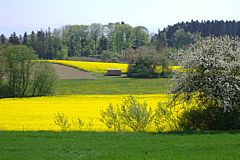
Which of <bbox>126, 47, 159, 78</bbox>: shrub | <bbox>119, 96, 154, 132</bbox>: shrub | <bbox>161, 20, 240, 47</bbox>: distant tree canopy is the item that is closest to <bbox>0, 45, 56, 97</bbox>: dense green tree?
<bbox>126, 47, 159, 78</bbox>: shrub

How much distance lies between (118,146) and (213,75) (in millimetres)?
7260

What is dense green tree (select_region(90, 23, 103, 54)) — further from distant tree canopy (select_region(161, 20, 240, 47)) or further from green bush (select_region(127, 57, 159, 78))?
green bush (select_region(127, 57, 159, 78))

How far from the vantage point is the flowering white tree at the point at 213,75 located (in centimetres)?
1911

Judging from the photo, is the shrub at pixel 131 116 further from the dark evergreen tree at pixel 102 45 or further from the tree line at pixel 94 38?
the dark evergreen tree at pixel 102 45

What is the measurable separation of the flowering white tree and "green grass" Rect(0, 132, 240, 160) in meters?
2.49

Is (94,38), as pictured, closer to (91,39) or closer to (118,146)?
(91,39)

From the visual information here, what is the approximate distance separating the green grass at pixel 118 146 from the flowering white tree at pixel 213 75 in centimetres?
249

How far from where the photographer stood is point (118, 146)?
45.2 feet

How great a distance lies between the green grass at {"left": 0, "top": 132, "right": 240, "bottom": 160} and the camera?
11.9m

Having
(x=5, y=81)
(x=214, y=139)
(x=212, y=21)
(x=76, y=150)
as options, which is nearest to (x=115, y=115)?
(x=214, y=139)

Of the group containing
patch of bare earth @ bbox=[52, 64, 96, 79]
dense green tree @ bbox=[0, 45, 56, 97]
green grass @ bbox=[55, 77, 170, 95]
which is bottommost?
green grass @ bbox=[55, 77, 170, 95]

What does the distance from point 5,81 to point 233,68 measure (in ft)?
130

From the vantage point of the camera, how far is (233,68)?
19422 millimetres

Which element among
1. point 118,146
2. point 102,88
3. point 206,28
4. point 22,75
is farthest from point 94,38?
point 118,146
